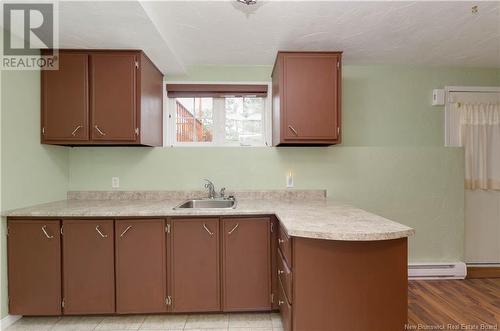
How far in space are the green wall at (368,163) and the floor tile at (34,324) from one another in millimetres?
1183

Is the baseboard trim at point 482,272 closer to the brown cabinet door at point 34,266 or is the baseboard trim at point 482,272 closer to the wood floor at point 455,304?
the wood floor at point 455,304

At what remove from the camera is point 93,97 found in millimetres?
2385

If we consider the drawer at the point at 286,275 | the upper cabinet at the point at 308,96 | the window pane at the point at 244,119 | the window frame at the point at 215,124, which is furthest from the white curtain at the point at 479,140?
the drawer at the point at 286,275

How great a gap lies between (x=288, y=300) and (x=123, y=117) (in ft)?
6.46

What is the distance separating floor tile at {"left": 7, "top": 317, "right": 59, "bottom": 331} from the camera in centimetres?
211

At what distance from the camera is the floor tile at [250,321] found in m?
2.14

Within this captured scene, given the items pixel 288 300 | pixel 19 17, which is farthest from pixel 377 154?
pixel 19 17

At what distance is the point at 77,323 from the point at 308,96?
2.69 metres

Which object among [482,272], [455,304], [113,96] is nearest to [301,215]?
[455,304]

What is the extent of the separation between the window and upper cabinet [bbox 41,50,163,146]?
0.68 m

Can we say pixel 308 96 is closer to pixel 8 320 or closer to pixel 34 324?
pixel 34 324

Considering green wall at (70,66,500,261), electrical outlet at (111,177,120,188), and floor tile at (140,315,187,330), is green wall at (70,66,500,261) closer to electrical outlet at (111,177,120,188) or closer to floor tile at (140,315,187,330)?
electrical outlet at (111,177,120,188)

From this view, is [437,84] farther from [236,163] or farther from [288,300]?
[288,300]

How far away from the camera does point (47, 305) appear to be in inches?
84.6
